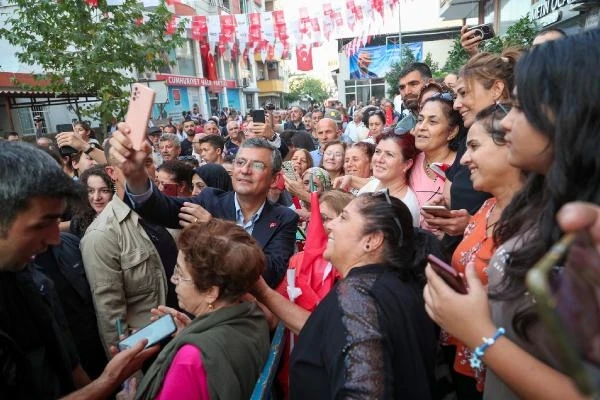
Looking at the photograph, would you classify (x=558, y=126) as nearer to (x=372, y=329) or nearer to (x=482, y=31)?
(x=372, y=329)

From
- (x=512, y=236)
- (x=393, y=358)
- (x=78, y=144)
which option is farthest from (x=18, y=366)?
(x=78, y=144)

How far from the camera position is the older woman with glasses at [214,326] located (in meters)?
1.64

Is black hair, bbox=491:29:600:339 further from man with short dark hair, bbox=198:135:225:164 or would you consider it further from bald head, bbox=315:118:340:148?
bald head, bbox=315:118:340:148

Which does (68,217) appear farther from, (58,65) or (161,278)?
(58,65)

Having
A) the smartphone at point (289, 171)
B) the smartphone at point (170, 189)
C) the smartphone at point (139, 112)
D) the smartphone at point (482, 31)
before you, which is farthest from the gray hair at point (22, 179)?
the smartphone at point (482, 31)

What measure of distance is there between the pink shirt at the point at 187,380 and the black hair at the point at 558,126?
111cm

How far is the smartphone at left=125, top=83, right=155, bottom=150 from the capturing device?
189 cm

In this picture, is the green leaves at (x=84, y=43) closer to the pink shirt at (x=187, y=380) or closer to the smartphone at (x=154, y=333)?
the smartphone at (x=154, y=333)

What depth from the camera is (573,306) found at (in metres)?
0.63

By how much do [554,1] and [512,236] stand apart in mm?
8952

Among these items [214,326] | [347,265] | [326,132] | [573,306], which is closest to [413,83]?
[326,132]

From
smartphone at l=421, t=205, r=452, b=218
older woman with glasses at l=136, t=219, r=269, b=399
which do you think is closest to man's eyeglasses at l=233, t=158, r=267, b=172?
older woman with glasses at l=136, t=219, r=269, b=399

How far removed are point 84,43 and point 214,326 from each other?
7.67m

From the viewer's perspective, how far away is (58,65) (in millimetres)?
7879
